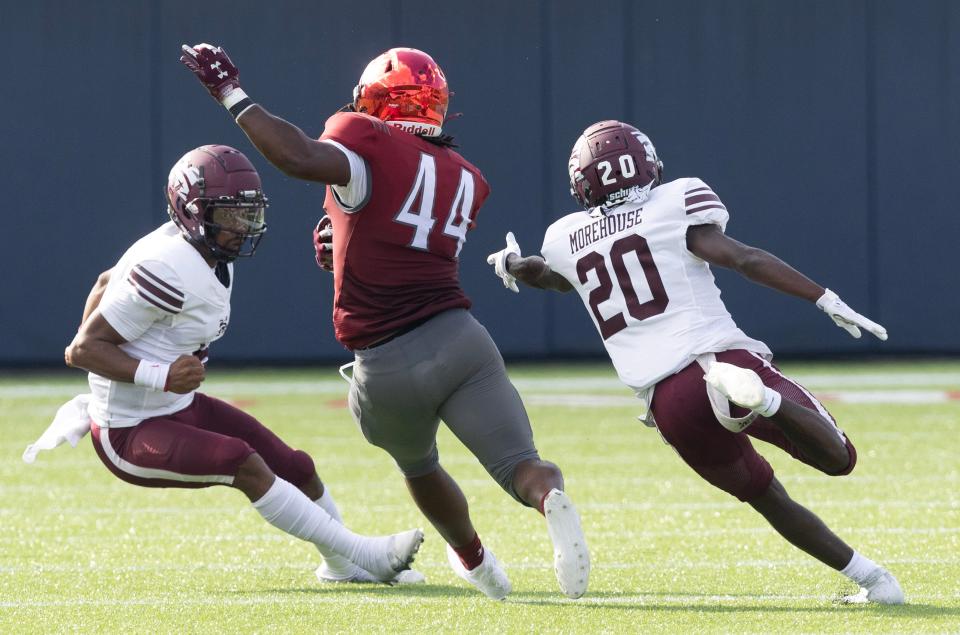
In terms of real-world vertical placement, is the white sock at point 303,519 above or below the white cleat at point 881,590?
above

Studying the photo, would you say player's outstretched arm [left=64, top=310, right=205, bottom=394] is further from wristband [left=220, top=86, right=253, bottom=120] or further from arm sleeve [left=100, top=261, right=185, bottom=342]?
wristband [left=220, top=86, right=253, bottom=120]

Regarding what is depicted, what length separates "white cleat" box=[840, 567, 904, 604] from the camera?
12.0 feet

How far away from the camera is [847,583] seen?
399 cm

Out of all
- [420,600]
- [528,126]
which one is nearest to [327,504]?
[420,600]

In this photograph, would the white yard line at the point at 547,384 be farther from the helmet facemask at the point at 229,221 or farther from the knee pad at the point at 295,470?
the helmet facemask at the point at 229,221

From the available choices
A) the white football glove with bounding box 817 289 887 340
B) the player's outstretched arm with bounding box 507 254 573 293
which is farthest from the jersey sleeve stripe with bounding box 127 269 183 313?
the white football glove with bounding box 817 289 887 340

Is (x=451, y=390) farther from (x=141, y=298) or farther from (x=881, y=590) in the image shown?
(x=881, y=590)

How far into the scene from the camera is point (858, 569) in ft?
12.0

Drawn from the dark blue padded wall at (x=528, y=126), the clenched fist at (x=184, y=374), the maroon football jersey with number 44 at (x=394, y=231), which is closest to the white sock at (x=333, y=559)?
the clenched fist at (x=184, y=374)

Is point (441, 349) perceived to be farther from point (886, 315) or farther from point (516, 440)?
point (886, 315)

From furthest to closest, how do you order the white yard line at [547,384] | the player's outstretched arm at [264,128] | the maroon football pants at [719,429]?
the white yard line at [547,384], the maroon football pants at [719,429], the player's outstretched arm at [264,128]

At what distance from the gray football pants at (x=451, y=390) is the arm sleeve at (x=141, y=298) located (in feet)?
1.84

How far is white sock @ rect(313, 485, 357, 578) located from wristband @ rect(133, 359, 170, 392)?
0.64m

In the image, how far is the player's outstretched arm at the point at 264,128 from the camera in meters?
3.26
